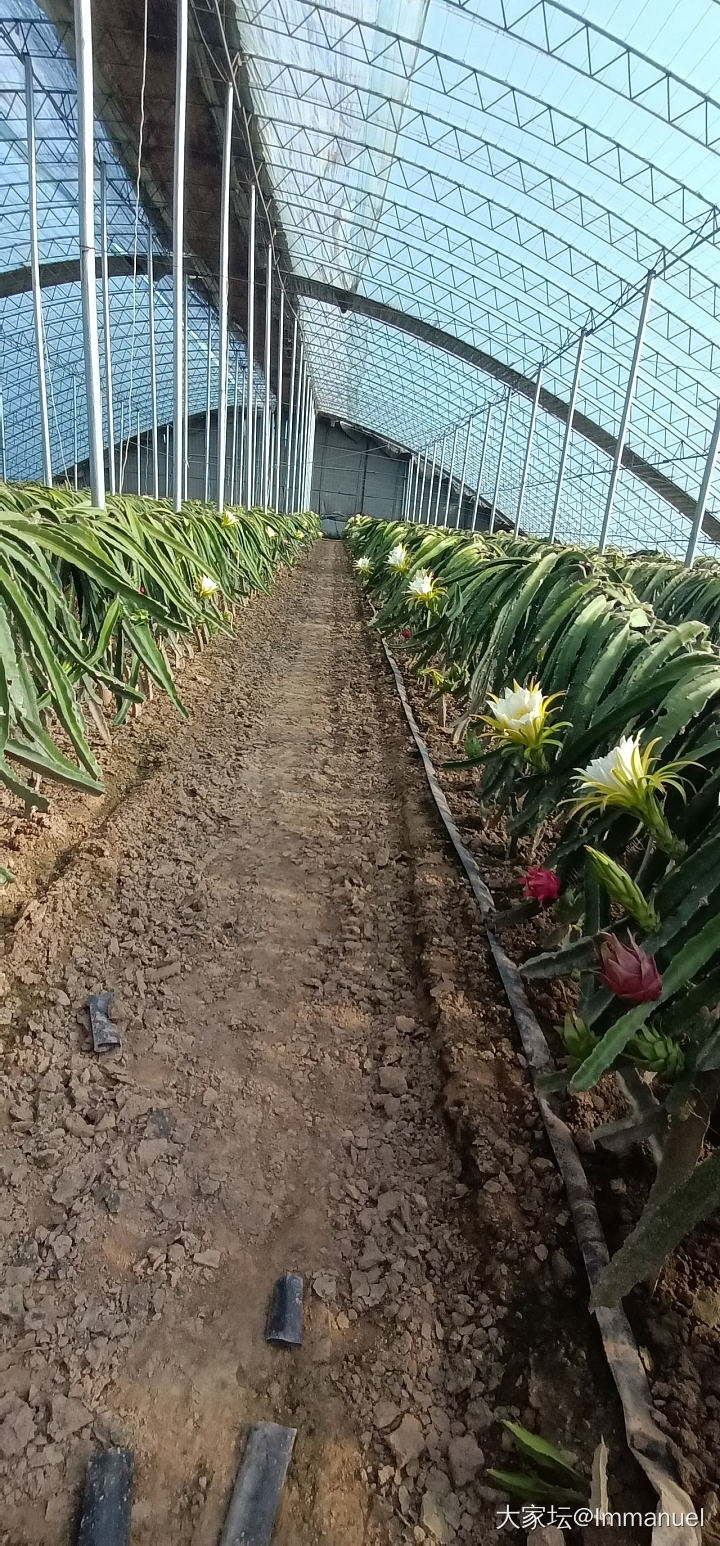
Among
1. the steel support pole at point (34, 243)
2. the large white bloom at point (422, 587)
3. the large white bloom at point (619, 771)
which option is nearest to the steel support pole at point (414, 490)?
the steel support pole at point (34, 243)

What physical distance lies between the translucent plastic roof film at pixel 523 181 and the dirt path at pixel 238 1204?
26.1ft

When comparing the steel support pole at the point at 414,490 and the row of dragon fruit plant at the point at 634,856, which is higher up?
the steel support pole at the point at 414,490

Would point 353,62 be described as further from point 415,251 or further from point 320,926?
point 320,926

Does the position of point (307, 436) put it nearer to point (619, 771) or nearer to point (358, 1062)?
point (358, 1062)

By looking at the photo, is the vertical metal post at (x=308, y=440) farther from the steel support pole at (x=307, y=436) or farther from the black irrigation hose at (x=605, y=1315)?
the black irrigation hose at (x=605, y=1315)

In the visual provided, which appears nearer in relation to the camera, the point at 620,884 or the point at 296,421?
the point at 620,884

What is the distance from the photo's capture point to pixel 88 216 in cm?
265

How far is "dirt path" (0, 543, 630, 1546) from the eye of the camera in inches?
31.8

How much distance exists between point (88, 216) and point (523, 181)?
28.2ft

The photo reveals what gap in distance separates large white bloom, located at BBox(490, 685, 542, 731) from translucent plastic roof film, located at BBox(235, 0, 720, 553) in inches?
302

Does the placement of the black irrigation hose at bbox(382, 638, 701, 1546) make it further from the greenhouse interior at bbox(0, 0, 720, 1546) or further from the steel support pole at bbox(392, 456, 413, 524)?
the steel support pole at bbox(392, 456, 413, 524)

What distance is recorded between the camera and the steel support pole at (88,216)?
104 inches

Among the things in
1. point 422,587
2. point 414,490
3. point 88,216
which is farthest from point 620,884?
point 414,490

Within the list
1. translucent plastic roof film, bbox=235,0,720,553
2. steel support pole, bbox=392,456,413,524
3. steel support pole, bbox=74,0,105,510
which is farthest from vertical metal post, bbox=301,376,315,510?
steel support pole, bbox=74,0,105,510
